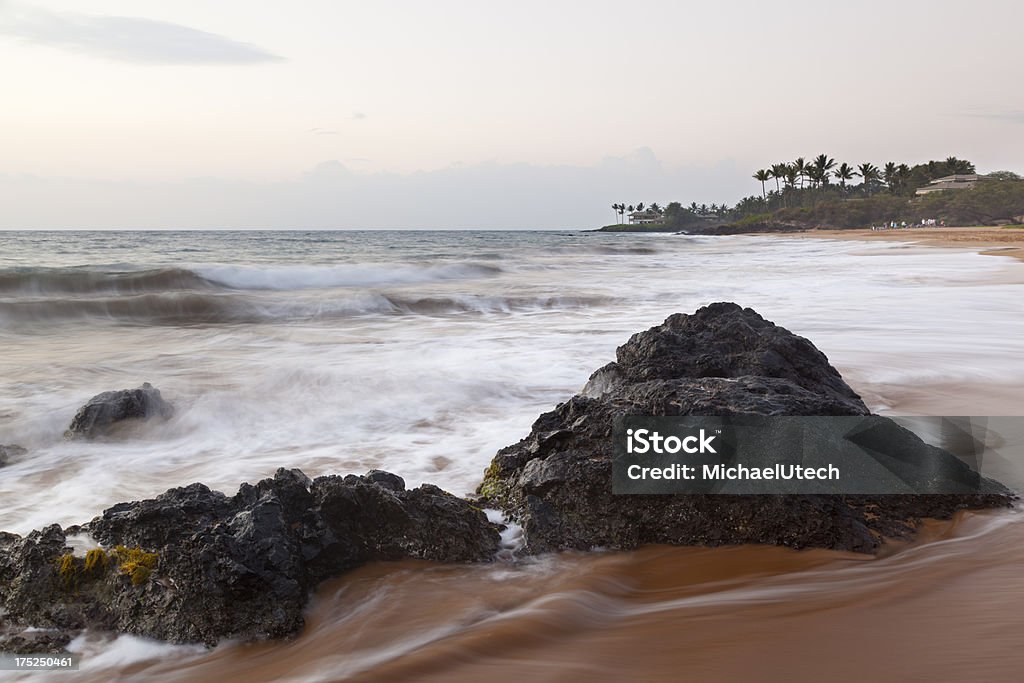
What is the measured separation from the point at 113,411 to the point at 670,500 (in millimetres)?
4234

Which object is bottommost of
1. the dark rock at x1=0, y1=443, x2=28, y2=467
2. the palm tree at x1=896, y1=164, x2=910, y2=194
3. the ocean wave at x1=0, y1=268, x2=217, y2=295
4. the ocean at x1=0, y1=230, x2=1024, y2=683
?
the dark rock at x1=0, y1=443, x2=28, y2=467

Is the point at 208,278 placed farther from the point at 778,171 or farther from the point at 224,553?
the point at 778,171

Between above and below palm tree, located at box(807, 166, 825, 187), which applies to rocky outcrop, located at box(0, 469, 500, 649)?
below

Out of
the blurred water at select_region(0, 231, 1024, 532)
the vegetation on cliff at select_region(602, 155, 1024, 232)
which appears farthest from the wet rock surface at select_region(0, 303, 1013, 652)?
the vegetation on cliff at select_region(602, 155, 1024, 232)

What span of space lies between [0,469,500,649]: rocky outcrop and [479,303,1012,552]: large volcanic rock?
324 mm

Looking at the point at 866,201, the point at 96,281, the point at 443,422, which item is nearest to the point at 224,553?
the point at 443,422

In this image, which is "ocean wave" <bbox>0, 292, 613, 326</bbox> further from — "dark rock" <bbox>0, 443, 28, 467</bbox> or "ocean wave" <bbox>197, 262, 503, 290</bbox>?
"dark rock" <bbox>0, 443, 28, 467</bbox>

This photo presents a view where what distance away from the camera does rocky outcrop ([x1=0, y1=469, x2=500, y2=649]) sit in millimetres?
2428

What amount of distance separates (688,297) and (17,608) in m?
14.2

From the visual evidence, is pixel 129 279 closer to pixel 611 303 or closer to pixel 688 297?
pixel 611 303

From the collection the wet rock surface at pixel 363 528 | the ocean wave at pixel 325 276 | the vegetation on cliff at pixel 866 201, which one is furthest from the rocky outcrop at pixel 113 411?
the vegetation on cliff at pixel 866 201

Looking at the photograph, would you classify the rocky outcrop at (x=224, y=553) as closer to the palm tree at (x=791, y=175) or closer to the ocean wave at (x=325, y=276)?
the ocean wave at (x=325, y=276)

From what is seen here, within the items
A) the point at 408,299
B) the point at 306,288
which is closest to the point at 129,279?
the point at 306,288

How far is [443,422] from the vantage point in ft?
17.9
